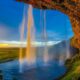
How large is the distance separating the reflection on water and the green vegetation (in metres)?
0.07

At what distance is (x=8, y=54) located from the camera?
3.51 metres

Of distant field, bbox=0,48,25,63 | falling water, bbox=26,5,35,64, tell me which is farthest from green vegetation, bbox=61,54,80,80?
distant field, bbox=0,48,25,63

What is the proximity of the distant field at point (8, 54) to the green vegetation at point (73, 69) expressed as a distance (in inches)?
28.3

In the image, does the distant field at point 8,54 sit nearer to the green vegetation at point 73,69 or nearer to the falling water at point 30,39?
the falling water at point 30,39

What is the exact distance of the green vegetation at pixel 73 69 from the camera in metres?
3.54

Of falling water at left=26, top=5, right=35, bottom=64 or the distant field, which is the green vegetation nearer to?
falling water at left=26, top=5, right=35, bottom=64

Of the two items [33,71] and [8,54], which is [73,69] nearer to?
[33,71]

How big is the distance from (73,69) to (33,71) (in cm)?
56

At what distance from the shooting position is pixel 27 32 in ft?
11.6

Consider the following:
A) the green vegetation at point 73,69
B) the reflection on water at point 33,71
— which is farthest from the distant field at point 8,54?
the green vegetation at point 73,69

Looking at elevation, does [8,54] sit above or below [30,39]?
below

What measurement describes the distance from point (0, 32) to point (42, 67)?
2.41 feet

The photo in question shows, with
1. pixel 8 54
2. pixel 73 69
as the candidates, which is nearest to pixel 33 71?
pixel 8 54

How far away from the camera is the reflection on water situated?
3.45m
